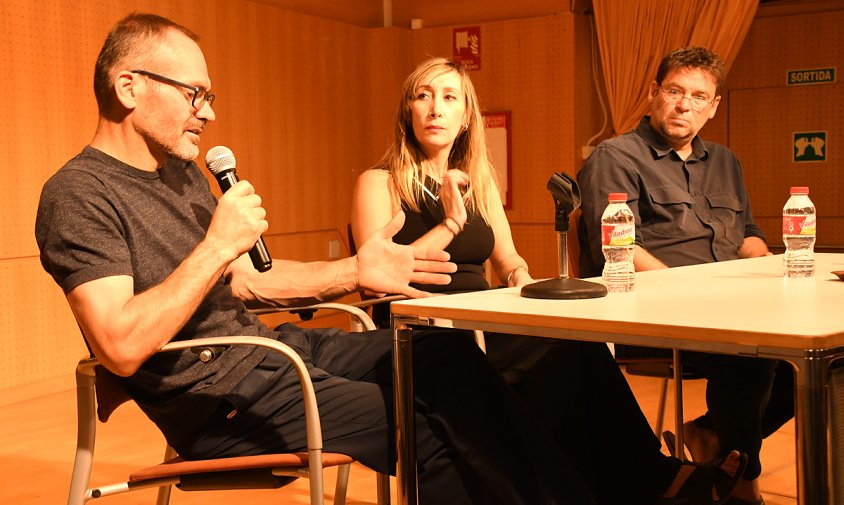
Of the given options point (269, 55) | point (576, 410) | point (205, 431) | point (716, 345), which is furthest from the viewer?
point (269, 55)

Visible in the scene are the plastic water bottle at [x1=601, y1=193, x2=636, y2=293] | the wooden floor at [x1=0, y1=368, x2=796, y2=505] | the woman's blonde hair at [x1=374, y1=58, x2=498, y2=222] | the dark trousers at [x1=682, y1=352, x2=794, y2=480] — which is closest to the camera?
the plastic water bottle at [x1=601, y1=193, x2=636, y2=293]

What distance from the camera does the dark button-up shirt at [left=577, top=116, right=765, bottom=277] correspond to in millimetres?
3152

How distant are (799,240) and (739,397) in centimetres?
61

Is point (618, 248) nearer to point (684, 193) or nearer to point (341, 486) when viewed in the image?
point (341, 486)

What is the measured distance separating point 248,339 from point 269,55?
4.73 metres

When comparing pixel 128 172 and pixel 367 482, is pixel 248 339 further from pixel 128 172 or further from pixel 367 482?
pixel 367 482

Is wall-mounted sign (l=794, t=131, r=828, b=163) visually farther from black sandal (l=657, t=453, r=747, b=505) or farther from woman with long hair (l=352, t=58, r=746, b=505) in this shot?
black sandal (l=657, t=453, r=747, b=505)

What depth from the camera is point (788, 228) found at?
7.64ft

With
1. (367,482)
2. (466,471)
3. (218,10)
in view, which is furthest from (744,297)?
(218,10)

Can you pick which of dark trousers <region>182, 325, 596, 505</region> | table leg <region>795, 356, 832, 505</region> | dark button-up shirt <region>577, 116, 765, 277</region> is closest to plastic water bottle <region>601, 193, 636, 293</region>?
dark trousers <region>182, 325, 596, 505</region>

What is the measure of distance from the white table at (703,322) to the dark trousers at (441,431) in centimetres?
7

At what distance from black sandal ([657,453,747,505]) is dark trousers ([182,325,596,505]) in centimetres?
33

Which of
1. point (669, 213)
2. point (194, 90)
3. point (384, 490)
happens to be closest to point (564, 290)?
point (384, 490)

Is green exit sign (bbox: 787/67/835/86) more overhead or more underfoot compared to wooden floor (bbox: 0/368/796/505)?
more overhead
